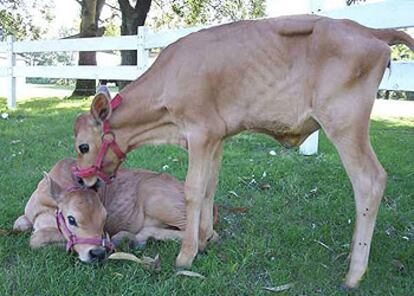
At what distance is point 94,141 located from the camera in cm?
362

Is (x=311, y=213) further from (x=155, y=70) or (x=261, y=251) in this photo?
(x=155, y=70)

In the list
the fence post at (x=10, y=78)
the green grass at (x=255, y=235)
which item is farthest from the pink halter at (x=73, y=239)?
the fence post at (x=10, y=78)

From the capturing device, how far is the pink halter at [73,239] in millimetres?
3438

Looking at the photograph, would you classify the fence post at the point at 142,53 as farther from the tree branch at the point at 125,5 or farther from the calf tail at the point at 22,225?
the tree branch at the point at 125,5

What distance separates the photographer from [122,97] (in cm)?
A: 373

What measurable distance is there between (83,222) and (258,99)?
51.6 inches

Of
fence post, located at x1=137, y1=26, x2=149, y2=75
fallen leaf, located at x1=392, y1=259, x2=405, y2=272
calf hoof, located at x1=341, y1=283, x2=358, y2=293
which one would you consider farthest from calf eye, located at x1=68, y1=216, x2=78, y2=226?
fence post, located at x1=137, y1=26, x2=149, y2=75

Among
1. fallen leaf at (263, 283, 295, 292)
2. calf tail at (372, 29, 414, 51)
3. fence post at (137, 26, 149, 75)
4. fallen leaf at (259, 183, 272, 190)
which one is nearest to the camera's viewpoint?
fallen leaf at (263, 283, 295, 292)

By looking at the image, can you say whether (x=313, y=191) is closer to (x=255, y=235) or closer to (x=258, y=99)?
(x=255, y=235)

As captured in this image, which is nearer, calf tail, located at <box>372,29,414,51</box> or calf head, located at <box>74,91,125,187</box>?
calf tail, located at <box>372,29,414,51</box>

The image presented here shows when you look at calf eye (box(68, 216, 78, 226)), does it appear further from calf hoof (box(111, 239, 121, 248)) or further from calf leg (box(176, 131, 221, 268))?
calf leg (box(176, 131, 221, 268))

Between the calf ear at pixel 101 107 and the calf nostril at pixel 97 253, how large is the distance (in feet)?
2.68

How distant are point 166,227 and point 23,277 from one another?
1.21 metres

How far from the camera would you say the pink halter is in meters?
3.44
